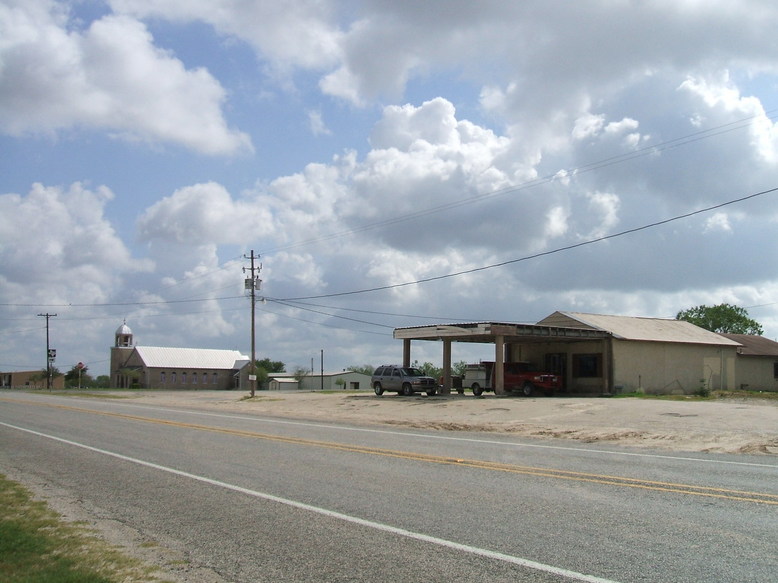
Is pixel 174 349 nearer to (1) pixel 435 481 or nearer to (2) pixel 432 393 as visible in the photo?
(2) pixel 432 393

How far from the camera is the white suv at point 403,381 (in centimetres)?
3991

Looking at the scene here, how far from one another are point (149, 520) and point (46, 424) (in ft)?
55.3

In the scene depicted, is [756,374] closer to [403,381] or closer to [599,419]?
[403,381]

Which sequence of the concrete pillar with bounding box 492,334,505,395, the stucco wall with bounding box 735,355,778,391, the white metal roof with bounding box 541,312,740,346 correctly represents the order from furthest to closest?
the stucco wall with bounding box 735,355,778,391
the white metal roof with bounding box 541,312,740,346
the concrete pillar with bounding box 492,334,505,395

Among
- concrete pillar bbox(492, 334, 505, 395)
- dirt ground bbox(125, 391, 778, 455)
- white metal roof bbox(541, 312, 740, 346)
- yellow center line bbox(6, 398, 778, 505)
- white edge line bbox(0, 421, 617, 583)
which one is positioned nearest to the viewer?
white edge line bbox(0, 421, 617, 583)

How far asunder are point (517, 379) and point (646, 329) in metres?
10.0

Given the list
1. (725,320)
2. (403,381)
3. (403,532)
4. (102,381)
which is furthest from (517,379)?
(102,381)

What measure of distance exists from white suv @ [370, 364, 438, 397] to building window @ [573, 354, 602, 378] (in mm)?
8099

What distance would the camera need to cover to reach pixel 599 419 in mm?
24609

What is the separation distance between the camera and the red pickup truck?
37.8 metres

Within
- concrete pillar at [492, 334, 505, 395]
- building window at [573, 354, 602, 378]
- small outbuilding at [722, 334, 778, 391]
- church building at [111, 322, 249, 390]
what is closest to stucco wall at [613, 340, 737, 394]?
building window at [573, 354, 602, 378]

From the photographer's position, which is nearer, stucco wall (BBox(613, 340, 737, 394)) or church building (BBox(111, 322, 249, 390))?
stucco wall (BBox(613, 340, 737, 394))

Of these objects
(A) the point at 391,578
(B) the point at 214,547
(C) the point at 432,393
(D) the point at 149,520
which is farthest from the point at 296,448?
(C) the point at 432,393

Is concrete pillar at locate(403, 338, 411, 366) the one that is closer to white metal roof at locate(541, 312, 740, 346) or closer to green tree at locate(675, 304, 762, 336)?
white metal roof at locate(541, 312, 740, 346)
